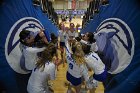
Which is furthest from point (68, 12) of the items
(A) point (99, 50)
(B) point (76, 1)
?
(A) point (99, 50)

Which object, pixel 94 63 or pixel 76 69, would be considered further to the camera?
pixel 94 63

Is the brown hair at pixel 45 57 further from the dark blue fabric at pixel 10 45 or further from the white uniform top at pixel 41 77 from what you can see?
the dark blue fabric at pixel 10 45

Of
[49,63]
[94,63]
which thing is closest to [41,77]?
[49,63]

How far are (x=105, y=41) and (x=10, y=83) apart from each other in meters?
2.20

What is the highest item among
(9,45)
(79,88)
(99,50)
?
(9,45)

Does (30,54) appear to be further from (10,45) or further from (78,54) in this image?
(78,54)

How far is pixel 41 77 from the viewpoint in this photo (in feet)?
10.5

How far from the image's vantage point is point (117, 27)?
4.16 metres

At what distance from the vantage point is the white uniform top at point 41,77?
126 inches

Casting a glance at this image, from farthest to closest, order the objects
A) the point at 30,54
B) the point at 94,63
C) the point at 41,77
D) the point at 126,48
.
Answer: the point at 94,63, the point at 126,48, the point at 30,54, the point at 41,77

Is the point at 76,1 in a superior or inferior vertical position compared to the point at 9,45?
superior

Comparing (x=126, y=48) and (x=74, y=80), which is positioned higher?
(x=126, y=48)

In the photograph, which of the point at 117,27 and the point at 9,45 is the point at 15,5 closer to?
the point at 9,45

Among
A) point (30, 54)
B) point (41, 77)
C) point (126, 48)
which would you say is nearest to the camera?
point (41, 77)
